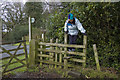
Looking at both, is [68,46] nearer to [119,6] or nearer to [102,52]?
[102,52]

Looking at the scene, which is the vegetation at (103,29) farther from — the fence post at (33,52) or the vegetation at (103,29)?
the fence post at (33,52)

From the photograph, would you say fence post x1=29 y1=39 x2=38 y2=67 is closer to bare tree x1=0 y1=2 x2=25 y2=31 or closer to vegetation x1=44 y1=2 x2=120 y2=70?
vegetation x1=44 y1=2 x2=120 y2=70

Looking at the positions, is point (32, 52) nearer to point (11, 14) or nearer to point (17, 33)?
point (11, 14)

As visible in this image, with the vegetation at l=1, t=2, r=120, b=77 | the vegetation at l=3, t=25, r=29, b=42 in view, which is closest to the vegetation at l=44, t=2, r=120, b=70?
the vegetation at l=1, t=2, r=120, b=77

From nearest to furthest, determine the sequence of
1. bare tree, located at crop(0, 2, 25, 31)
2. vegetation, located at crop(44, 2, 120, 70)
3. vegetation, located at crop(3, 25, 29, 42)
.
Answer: vegetation, located at crop(44, 2, 120, 70) < bare tree, located at crop(0, 2, 25, 31) < vegetation, located at crop(3, 25, 29, 42)

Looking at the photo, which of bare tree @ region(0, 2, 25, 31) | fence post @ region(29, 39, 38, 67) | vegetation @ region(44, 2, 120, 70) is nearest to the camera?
vegetation @ region(44, 2, 120, 70)

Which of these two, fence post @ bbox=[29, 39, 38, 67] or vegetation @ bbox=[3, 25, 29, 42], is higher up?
vegetation @ bbox=[3, 25, 29, 42]

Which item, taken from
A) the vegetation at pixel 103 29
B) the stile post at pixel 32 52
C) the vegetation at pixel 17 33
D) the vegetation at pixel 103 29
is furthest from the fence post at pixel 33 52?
the vegetation at pixel 17 33

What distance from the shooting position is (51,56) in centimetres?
486

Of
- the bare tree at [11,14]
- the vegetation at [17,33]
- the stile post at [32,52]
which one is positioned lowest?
the stile post at [32,52]

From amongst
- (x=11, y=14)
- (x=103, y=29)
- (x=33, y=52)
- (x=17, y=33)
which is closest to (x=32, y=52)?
(x=33, y=52)

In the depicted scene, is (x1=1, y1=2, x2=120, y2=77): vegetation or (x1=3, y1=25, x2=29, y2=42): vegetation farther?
(x1=3, y1=25, x2=29, y2=42): vegetation

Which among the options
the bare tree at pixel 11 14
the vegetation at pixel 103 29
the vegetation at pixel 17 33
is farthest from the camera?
the vegetation at pixel 17 33

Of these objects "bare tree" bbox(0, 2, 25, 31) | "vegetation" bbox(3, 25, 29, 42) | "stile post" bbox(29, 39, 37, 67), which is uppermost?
"bare tree" bbox(0, 2, 25, 31)
